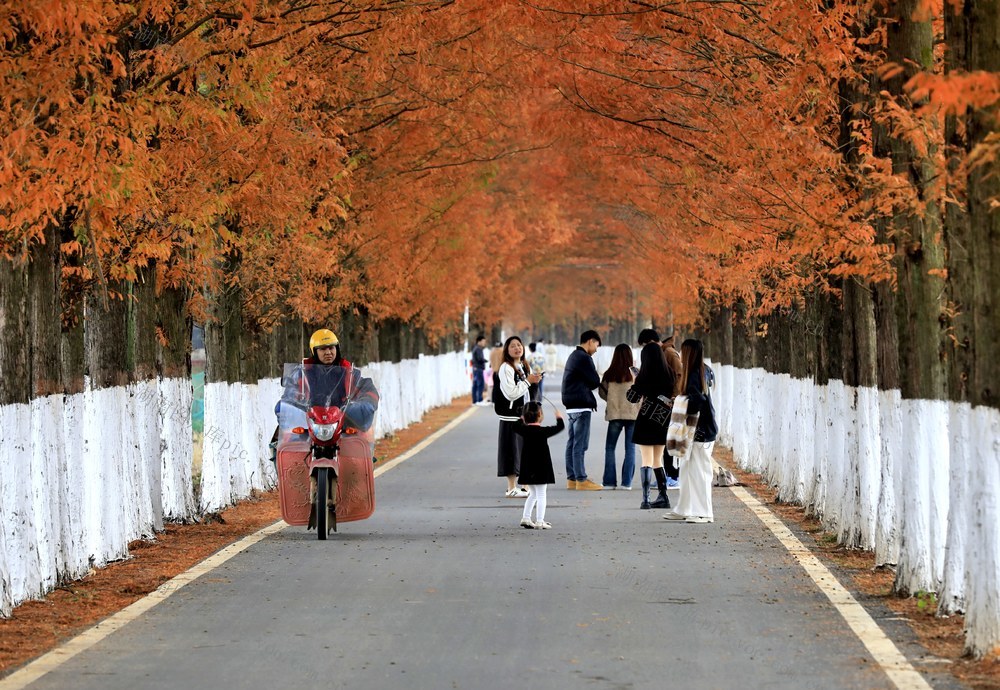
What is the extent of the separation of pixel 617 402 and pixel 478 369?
116ft

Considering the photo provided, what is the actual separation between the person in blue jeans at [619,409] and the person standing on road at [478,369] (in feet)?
107

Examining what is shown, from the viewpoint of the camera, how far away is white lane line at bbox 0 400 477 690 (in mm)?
9672

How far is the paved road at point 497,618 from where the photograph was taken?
9.59 meters

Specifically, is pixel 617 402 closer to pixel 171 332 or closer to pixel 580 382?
pixel 580 382

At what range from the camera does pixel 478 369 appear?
60.4 m

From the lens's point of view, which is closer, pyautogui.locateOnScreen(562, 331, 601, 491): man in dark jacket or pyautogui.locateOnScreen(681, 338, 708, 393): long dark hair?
pyautogui.locateOnScreen(681, 338, 708, 393): long dark hair

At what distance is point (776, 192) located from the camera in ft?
60.1

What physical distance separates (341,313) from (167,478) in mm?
17813

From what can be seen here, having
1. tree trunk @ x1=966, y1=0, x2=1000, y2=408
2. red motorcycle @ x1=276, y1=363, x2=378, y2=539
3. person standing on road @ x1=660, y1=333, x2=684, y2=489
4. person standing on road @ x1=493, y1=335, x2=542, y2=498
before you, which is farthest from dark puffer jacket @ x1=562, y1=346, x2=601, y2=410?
tree trunk @ x1=966, y1=0, x2=1000, y2=408

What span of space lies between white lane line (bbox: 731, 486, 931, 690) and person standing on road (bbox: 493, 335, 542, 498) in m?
4.39

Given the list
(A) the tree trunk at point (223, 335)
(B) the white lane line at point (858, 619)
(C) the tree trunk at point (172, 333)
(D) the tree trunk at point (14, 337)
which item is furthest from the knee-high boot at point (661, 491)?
A: (D) the tree trunk at point (14, 337)

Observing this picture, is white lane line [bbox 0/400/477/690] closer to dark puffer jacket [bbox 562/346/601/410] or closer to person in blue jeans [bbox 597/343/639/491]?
person in blue jeans [bbox 597/343/639/491]

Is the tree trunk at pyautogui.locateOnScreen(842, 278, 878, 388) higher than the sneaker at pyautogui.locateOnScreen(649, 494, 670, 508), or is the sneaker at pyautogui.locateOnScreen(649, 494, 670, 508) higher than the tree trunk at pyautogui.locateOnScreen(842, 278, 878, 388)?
the tree trunk at pyautogui.locateOnScreen(842, 278, 878, 388)

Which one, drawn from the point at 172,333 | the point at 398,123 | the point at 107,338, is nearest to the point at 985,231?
the point at 107,338
